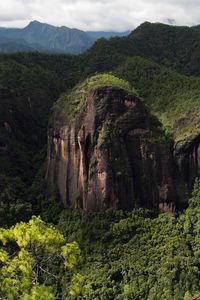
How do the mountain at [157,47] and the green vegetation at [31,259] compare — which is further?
the mountain at [157,47]

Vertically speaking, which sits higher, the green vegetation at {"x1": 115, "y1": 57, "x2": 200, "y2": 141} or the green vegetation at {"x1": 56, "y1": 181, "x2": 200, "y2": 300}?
the green vegetation at {"x1": 115, "y1": 57, "x2": 200, "y2": 141}

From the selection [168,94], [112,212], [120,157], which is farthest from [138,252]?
[168,94]

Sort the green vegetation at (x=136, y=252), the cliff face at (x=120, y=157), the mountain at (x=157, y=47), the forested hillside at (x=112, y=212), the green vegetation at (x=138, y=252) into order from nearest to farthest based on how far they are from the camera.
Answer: the green vegetation at (x=136, y=252) < the green vegetation at (x=138, y=252) < the forested hillside at (x=112, y=212) < the cliff face at (x=120, y=157) < the mountain at (x=157, y=47)

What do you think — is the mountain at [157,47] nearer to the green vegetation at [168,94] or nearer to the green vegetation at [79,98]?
the green vegetation at [168,94]

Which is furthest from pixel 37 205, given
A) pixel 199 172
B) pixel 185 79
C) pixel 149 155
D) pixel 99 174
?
pixel 185 79

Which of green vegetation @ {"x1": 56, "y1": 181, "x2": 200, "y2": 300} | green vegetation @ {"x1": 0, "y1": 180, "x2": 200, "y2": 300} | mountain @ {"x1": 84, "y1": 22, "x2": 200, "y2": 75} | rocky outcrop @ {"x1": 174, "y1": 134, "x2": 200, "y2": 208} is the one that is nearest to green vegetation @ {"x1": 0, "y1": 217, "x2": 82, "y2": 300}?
green vegetation @ {"x1": 0, "y1": 180, "x2": 200, "y2": 300}

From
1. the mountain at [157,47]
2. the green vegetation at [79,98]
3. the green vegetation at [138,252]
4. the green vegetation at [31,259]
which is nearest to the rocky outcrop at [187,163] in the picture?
the green vegetation at [138,252]

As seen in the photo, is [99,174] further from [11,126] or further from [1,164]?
[11,126]

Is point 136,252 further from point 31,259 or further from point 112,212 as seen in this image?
point 31,259

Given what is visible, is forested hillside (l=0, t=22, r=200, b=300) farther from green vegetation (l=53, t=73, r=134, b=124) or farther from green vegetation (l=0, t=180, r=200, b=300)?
green vegetation (l=53, t=73, r=134, b=124)
